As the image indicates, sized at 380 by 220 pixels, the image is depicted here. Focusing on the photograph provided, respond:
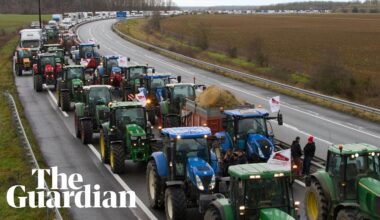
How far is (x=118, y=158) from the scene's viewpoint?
20.7 m

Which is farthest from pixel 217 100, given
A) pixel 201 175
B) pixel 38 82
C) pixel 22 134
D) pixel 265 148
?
pixel 38 82

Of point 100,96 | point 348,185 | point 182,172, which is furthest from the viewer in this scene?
point 100,96

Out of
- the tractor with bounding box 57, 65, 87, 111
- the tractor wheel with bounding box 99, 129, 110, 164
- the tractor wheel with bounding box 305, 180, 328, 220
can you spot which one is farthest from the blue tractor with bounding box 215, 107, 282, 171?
the tractor with bounding box 57, 65, 87, 111

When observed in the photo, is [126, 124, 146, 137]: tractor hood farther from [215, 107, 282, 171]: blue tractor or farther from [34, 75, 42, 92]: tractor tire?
[34, 75, 42, 92]: tractor tire

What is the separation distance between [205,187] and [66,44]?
52379mm

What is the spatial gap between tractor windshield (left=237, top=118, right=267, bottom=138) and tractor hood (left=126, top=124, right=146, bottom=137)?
136 inches

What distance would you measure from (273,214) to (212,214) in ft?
5.26

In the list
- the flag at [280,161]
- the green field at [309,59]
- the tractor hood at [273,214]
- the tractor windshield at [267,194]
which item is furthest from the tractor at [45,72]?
Result: the tractor hood at [273,214]

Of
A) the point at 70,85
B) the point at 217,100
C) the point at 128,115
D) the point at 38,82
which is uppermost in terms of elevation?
the point at 217,100

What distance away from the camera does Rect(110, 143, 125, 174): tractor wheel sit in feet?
68.0

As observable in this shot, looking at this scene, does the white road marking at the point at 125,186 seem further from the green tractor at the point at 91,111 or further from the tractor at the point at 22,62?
the tractor at the point at 22,62

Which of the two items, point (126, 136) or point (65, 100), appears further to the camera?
point (65, 100)

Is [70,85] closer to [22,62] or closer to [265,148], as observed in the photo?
[265,148]

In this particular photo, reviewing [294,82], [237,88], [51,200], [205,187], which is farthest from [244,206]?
[294,82]
